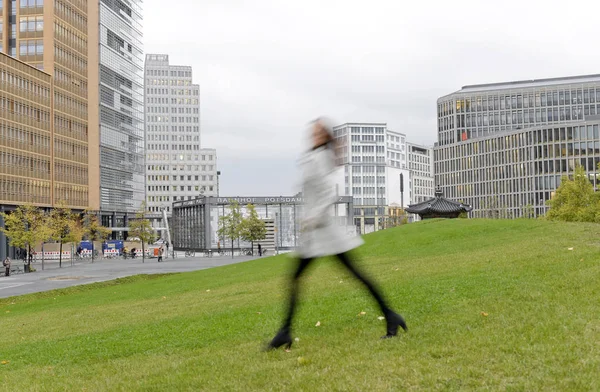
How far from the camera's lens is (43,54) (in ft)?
318

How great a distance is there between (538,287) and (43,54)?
10023cm

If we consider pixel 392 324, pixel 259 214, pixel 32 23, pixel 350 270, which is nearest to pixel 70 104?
pixel 32 23

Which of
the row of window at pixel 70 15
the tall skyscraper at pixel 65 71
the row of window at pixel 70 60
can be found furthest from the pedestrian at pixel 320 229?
the row of window at pixel 70 15

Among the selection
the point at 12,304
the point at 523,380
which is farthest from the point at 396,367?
the point at 12,304

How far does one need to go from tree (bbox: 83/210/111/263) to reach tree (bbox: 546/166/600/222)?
61.2m

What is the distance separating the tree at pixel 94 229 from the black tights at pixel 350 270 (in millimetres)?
87401

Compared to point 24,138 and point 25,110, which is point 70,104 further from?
point 24,138

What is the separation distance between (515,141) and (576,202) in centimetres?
9159

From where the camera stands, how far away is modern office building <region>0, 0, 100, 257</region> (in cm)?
8450

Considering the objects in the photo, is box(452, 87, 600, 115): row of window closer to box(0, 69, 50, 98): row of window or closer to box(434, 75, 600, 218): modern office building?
box(434, 75, 600, 218): modern office building

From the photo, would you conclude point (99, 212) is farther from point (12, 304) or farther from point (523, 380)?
point (523, 380)

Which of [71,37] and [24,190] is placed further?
[71,37]

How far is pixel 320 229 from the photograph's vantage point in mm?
7223

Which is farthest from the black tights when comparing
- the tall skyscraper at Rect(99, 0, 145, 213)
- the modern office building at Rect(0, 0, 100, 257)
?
the tall skyscraper at Rect(99, 0, 145, 213)
